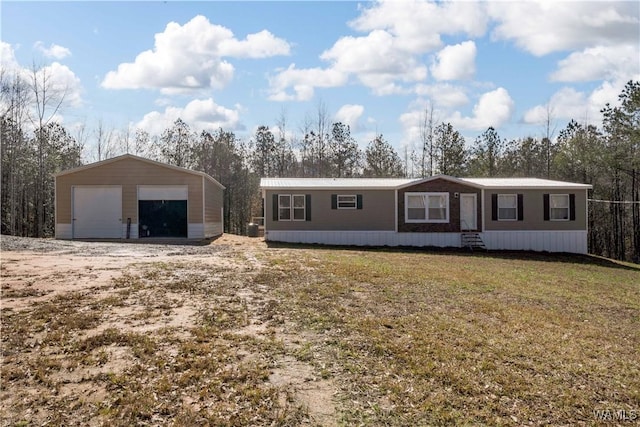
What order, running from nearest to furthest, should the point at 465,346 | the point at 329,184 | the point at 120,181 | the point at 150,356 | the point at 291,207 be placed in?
the point at 150,356 → the point at 465,346 → the point at 120,181 → the point at 291,207 → the point at 329,184

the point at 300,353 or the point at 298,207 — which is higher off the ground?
the point at 298,207

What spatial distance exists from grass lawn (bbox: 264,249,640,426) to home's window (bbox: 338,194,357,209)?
9305 mm

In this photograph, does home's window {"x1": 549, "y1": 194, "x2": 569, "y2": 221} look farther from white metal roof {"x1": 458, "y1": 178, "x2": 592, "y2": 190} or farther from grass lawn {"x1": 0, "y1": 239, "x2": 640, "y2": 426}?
grass lawn {"x1": 0, "y1": 239, "x2": 640, "y2": 426}

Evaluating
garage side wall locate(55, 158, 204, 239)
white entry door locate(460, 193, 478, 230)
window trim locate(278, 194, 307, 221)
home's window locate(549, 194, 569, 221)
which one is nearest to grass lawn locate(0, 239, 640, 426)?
window trim locate(278, 194, 307, 221)

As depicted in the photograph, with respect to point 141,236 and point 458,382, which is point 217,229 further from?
point 458,382

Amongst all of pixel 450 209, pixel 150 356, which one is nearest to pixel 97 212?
pixel 450 209

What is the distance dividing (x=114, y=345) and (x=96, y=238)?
15.5 metres

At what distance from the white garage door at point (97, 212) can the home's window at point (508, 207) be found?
15.6 metres

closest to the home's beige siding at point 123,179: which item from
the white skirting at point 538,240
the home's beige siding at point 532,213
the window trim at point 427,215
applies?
the window trim at point 427,215

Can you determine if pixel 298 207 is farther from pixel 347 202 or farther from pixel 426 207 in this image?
pixel 426 207

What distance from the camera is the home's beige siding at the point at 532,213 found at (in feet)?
65.5

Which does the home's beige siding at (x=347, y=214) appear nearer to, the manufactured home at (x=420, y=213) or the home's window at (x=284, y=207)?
the manufactured home at (x=420, y=213)

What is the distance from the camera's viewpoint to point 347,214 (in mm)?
19625

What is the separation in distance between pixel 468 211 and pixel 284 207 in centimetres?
768
